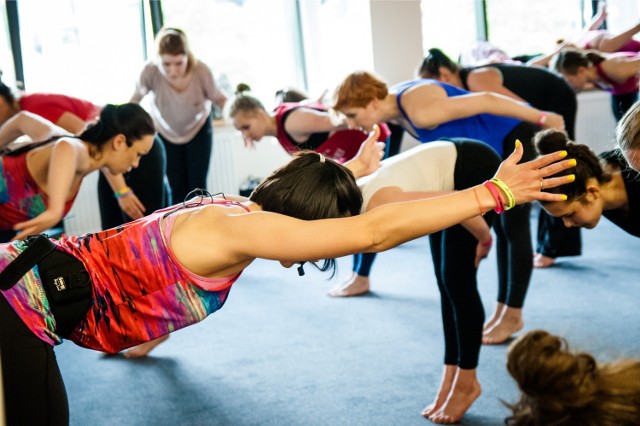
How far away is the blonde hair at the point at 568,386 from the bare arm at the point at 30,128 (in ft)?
7.64

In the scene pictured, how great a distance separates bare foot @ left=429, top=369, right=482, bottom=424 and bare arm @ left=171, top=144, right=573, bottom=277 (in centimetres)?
107

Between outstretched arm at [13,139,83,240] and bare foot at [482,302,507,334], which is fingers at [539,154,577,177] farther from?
bare foot at [482,302,507,334]

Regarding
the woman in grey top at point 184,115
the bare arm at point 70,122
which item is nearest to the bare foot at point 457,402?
the bare arm at point 70,122

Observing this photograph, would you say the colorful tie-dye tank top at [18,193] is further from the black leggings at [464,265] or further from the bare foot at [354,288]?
the bare foot at [354,288]

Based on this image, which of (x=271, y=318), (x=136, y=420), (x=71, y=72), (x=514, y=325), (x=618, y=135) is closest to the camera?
(x=618, y=135)

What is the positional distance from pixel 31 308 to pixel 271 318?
2.21 meters

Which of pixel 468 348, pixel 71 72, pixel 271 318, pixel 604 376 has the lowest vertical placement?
pixel 271 318

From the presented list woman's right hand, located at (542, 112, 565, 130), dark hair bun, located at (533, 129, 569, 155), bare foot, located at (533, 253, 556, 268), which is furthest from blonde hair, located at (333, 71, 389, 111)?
bare foot, located at (533, 253, 556, 268)

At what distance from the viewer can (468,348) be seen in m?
2.37

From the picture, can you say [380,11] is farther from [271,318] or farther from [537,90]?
[271,318]

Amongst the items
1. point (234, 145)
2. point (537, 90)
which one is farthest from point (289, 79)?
point (537, 90)

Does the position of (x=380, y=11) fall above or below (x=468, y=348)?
above

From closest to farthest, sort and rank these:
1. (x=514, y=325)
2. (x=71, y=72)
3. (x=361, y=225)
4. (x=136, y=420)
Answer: (x=361, y=225), (x=136, y=420), (x=514, y=325), (x=71, y=72)

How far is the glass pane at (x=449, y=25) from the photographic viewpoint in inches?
280
